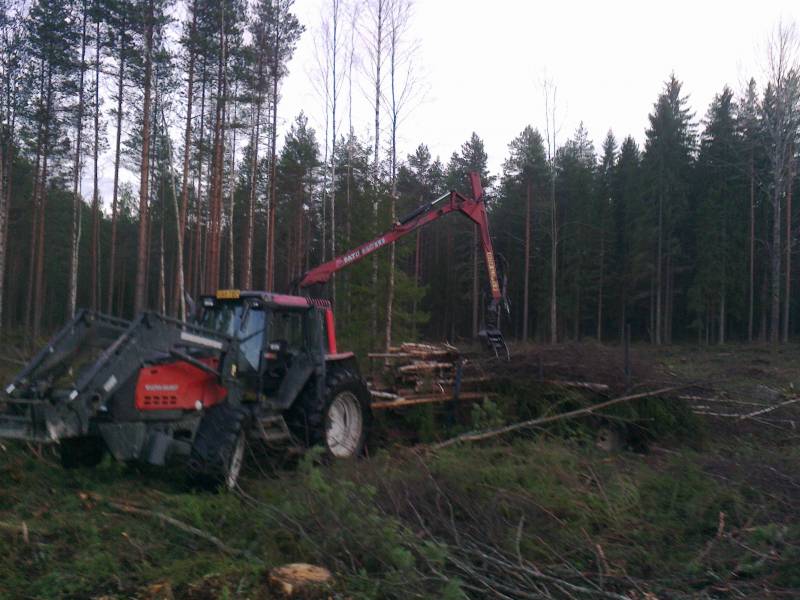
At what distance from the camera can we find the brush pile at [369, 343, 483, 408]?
41.2 ft

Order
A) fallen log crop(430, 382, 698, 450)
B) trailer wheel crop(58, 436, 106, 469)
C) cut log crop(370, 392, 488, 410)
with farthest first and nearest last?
cut log crop(370, 392, 488, 410)
fallen log crop(430, 382, 698, 450)
trailer wheel crop(58, 436, 106, 469)

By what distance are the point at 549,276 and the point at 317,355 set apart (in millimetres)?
38614

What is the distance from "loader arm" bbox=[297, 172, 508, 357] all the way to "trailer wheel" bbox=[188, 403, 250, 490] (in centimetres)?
552

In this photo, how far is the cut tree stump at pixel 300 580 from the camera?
16.7 ft

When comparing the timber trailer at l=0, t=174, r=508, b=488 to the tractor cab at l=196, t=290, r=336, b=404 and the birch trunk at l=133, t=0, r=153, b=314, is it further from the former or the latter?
the birch trunk at l=133, t=0, r=153, b=314

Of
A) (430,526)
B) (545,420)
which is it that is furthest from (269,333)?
(545,420)

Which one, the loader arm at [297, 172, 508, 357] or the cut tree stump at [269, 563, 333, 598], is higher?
the loader arm at [297, 172, 508, 357]

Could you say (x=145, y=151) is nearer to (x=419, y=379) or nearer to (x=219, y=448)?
(x=419, y=379)

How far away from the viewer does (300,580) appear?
17.1ft

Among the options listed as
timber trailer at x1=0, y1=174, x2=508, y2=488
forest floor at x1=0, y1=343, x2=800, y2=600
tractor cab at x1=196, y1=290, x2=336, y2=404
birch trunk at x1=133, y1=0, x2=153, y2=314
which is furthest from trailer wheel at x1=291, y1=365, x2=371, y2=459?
birch trunk at x1=133, y1=0, x2=153, y2=314

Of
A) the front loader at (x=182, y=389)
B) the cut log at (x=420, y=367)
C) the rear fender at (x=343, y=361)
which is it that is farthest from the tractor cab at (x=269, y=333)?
the cut log at (x=420, y=367)

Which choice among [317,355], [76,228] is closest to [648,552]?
[317,355]

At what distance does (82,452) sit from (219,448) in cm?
197

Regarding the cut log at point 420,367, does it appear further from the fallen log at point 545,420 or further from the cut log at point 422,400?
the fallen log at point 545,420
